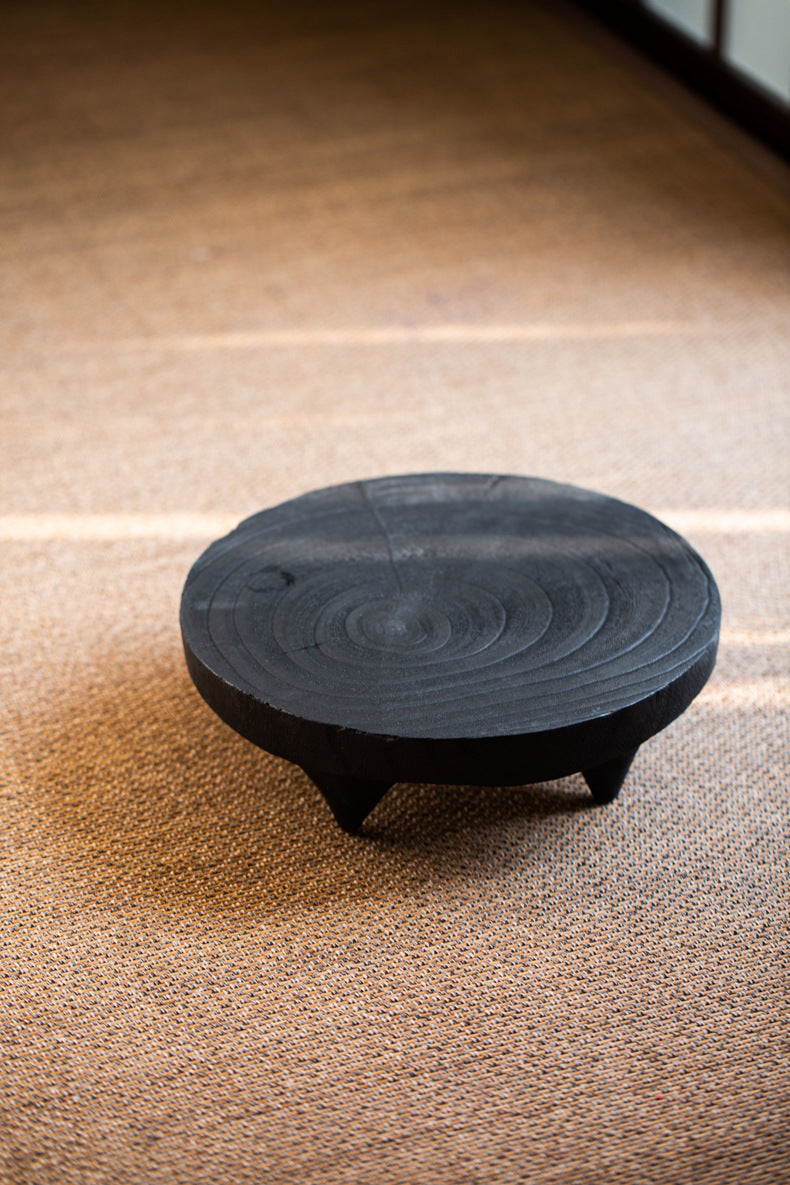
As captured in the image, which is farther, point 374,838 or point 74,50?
point 74,50

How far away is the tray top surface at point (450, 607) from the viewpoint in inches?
49.8

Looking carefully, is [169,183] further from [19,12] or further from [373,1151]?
[373,1151]

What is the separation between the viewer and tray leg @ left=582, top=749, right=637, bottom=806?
4.61 ft

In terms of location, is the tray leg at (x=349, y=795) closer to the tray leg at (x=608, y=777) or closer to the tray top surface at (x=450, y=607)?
the tray top surface at (x=450, y=607)

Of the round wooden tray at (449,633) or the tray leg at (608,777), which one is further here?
the tray leg at (608,777)

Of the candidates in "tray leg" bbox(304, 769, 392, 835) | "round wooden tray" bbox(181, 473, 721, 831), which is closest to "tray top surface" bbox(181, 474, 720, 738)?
"round wooden tray" bbox(181, 473, 721, 831)

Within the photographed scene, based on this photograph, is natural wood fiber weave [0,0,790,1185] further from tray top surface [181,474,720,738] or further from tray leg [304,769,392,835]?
tray top surface [181,474,720,738]

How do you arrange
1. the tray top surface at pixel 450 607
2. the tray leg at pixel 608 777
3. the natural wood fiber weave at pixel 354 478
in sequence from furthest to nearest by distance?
1. the tray leg at pixel 608 777
2. the tray top surface at pixel 450 607
3. the natural wood fiber weave at pixel 354 478

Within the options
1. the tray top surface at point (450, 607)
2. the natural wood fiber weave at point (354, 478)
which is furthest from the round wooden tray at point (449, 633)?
the natural wood fiber weave at point (354, 478)

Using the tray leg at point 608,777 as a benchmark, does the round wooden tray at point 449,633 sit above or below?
above

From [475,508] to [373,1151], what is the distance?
73cm

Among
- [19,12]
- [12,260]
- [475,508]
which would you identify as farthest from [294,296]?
[19,12]

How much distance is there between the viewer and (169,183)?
10.4 ft

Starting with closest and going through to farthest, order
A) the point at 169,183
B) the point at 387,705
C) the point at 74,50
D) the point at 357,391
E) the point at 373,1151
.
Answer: the point at 373,1151 → the point at 387,705 → the point at 357,391 → the point at 169,183 → the point at 74,50
